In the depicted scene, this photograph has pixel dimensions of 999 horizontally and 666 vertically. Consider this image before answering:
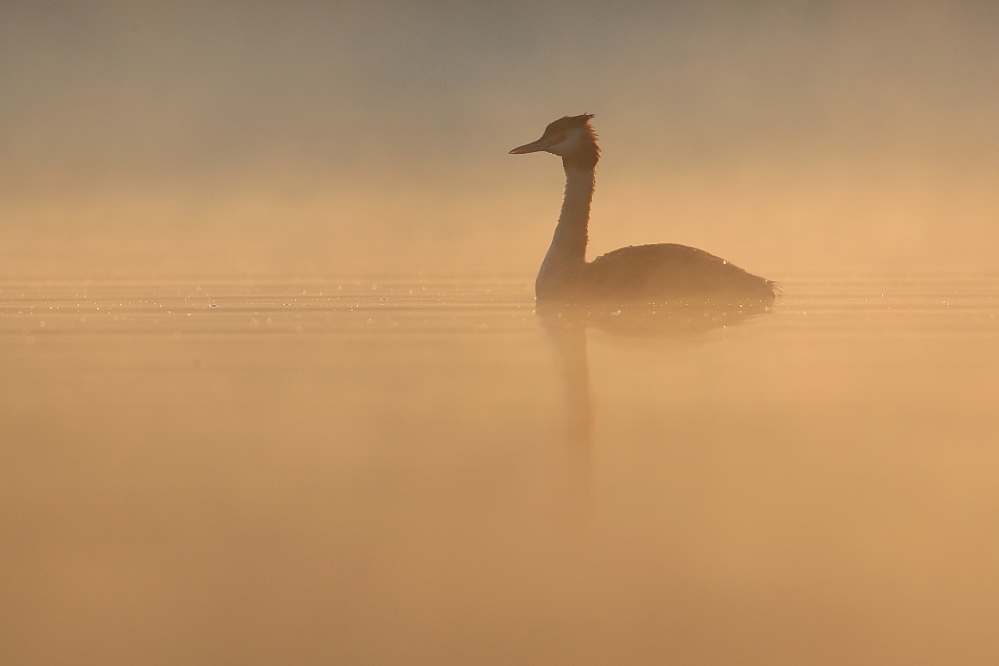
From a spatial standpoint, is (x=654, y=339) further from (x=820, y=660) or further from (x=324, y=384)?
(x=820, y=660)

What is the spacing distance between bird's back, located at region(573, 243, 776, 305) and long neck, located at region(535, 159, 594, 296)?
0.70 ft

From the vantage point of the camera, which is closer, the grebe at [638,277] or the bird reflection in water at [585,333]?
the bird reflection in water at [585,333]

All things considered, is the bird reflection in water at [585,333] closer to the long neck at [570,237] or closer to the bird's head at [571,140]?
the long neck at [570,237]

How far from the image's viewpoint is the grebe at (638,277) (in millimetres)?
11969

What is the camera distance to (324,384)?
247 inches

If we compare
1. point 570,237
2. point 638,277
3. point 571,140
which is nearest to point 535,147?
point 571,140

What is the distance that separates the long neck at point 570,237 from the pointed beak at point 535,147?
0.35 m

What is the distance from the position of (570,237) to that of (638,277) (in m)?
1.18

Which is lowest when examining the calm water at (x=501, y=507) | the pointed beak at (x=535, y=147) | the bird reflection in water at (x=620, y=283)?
the calm water at (x=501, y=507)

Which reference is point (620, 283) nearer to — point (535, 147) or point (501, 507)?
point (535, 147)

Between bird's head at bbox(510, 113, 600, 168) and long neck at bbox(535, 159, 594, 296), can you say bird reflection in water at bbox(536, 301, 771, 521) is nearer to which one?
long neck at bbox(535, 159, 594, 296)

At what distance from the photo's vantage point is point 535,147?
13391mm

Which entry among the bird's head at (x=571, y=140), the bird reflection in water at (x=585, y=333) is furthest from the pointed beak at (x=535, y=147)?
the bird reflection in water at (x=585, y=333)

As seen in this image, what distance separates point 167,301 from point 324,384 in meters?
6.30
